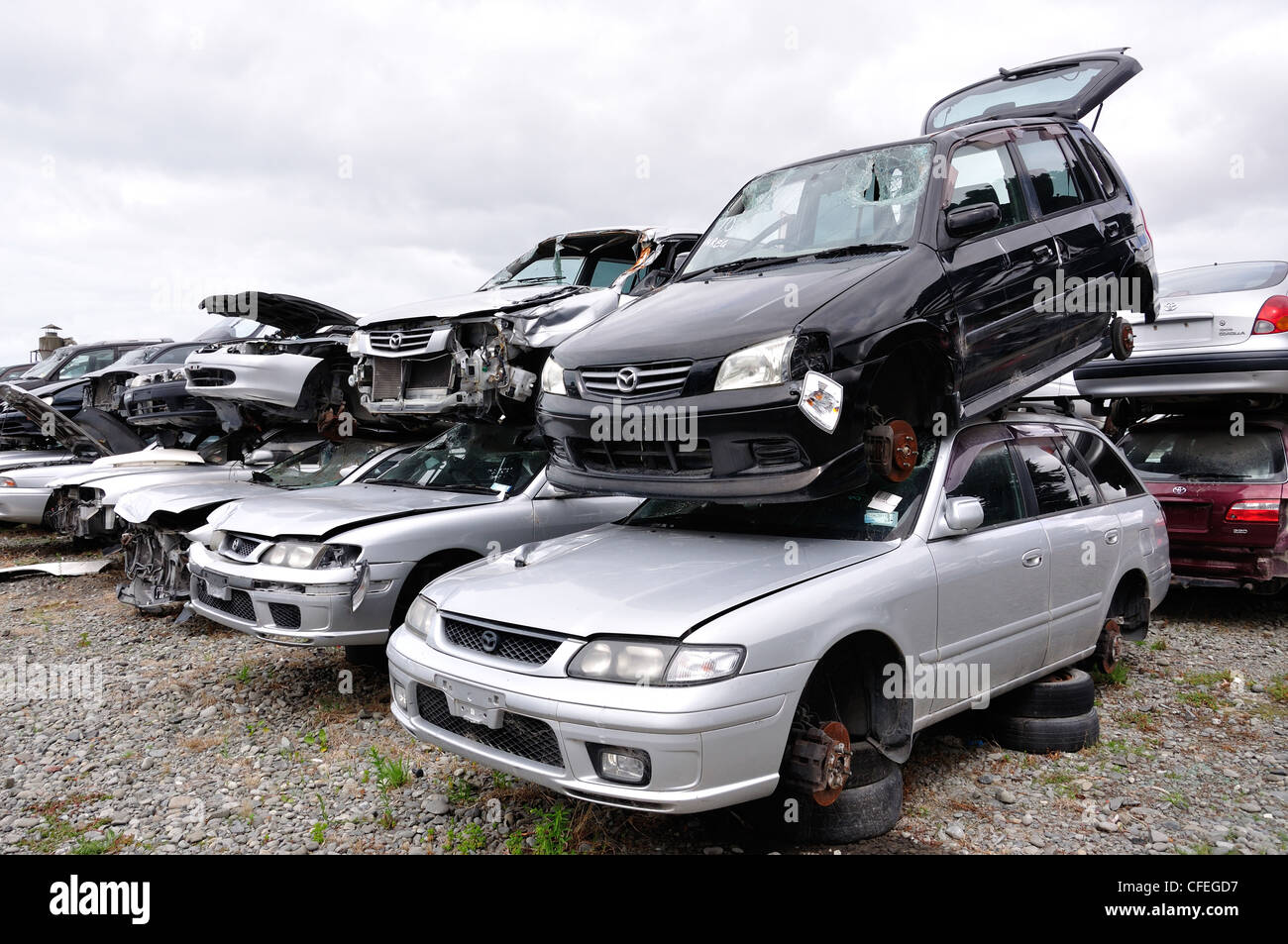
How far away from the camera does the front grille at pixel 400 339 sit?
6.67 meters

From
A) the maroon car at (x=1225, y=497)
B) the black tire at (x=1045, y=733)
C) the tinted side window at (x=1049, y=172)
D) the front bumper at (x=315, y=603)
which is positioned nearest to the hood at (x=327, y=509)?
the front bumper at (x=315, y=603)

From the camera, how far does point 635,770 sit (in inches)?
113

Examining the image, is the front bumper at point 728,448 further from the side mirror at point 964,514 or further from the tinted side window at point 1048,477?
the tinted side window at point 1048,477

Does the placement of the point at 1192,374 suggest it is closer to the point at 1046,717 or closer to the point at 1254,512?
the point at 1254,512

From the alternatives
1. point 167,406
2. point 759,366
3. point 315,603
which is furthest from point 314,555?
point 167,406

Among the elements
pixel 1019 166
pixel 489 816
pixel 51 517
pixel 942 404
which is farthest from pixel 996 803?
pixel 51 517

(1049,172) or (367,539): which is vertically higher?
(1049,172)

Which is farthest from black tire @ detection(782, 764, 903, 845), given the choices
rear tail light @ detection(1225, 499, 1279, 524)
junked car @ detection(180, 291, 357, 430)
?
junked car @ detection(180, 291, 357, 430)

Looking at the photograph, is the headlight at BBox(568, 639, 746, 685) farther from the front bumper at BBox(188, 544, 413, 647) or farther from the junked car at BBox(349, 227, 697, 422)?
the junked car at BBox(349, 227, 697, 422)

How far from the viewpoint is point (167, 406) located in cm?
993

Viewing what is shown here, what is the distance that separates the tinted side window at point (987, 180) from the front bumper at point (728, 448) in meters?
1.60

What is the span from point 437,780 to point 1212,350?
611 cm

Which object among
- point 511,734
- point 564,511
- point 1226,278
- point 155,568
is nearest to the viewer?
point 511,734
